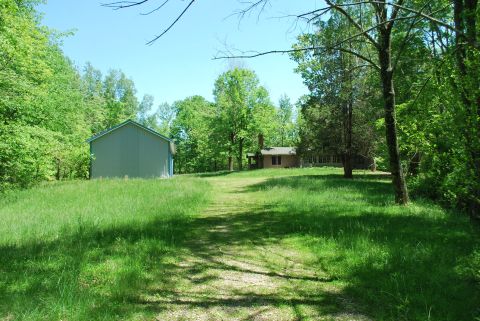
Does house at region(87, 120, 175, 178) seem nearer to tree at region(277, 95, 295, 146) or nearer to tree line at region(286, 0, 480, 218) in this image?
tree line at region(286, 0, 480, 218)

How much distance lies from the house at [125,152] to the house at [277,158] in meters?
32.0

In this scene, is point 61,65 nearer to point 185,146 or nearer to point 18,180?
point 18,180

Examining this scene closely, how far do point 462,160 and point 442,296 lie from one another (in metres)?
2.70

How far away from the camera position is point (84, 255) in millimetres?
5918

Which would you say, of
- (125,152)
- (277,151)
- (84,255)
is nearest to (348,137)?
(125,152)

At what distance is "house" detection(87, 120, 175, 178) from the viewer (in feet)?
99.9

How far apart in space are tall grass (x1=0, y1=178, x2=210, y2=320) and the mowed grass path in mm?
23

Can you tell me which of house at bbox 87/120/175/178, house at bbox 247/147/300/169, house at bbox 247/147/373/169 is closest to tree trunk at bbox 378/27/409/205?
house at bbox 87/120/175/178

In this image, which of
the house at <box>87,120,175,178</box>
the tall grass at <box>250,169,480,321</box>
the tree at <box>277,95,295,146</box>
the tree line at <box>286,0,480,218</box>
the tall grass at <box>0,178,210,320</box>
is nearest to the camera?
the tall grass at <box>0,178,210,320</box>

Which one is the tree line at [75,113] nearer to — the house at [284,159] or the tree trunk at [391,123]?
the house at [284,159]

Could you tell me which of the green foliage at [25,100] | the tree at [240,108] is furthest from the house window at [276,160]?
the green foliage at [25,100]

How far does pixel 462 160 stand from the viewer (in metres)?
5.91

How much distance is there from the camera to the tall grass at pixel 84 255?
3.95 meters

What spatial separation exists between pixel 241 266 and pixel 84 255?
2662 mm
